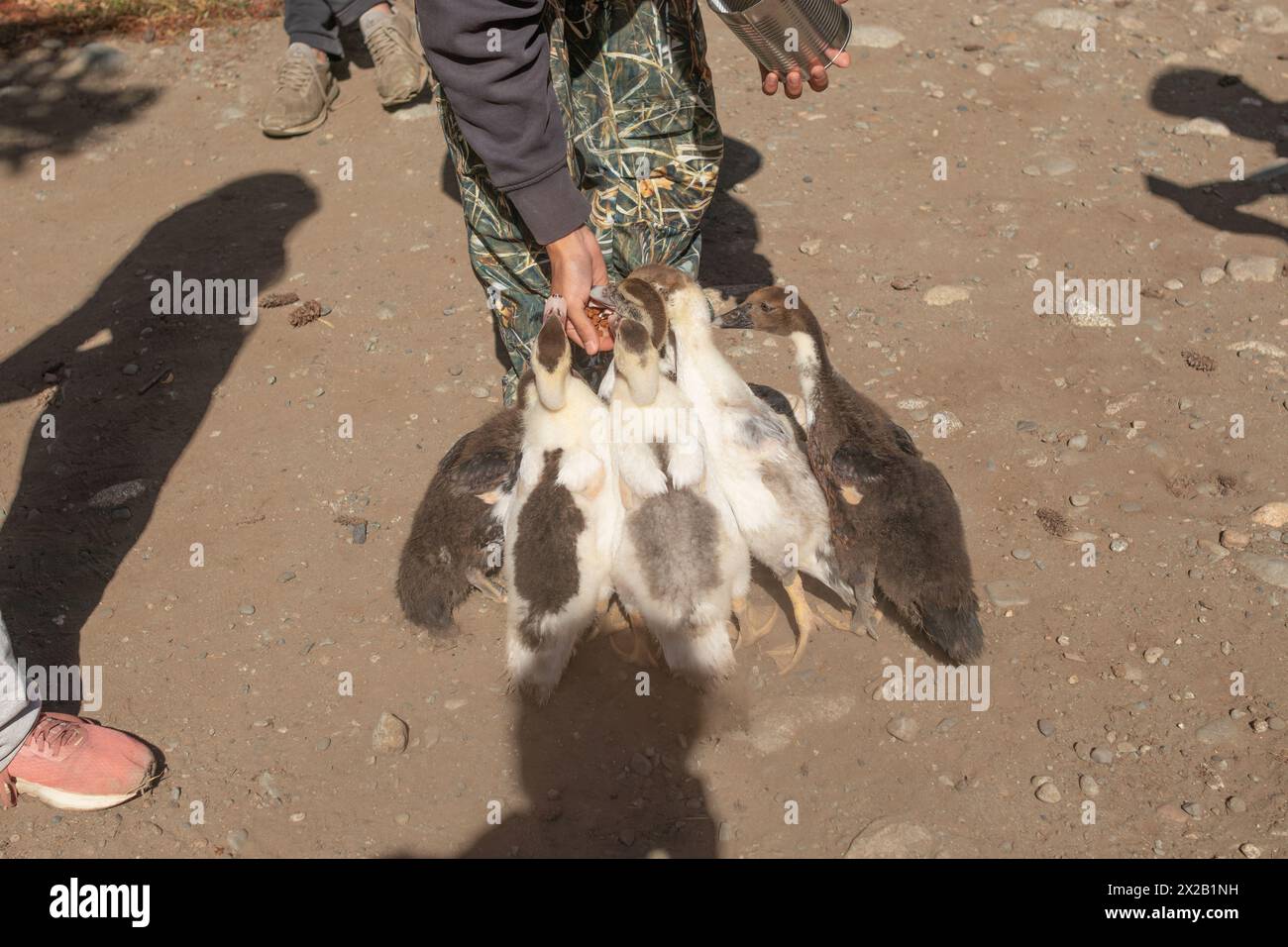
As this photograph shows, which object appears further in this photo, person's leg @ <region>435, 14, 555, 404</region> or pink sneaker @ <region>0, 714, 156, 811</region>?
person's leg @ <region>435, 14, 555, 404</region>

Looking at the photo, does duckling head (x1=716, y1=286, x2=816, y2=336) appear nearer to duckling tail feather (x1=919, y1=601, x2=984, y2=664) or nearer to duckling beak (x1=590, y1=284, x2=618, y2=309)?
duckling beak (x1=590, y1=284, x2=618, y2=309)

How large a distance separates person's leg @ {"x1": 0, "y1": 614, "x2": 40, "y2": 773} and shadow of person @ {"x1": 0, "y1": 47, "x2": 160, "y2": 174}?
590cm

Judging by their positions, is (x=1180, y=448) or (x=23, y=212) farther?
(x=23, y=212)

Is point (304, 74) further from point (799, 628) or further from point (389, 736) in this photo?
point (799, 628)

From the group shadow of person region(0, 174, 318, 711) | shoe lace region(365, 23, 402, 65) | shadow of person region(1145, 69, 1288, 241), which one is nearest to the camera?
shadow of person region(0, 174, 318, 711)

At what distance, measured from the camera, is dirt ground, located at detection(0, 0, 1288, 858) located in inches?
154

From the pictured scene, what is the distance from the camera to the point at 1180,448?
16.5 ft

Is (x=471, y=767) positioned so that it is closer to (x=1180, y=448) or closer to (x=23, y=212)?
(x=1180, y=448)

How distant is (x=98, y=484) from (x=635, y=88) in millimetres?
3266

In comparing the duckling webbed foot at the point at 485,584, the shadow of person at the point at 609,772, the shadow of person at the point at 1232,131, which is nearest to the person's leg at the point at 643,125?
the duckling webbed foot at the point at 485,584

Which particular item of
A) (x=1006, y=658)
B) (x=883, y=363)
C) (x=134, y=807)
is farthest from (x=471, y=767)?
(x=883, y=363)

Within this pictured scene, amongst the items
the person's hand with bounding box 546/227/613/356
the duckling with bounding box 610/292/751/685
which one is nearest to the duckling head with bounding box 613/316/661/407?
the duckling with bounding box 610/292/751/685

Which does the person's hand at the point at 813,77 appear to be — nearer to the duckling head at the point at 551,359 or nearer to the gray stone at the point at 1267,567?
the duckling head at the point at 551,359

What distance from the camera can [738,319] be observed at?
511 centimetres
